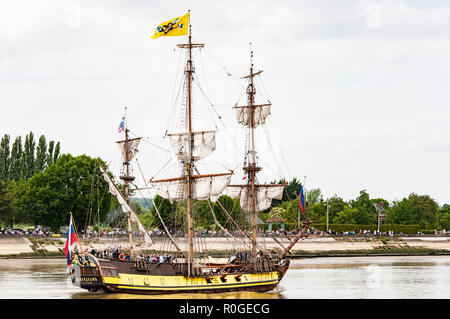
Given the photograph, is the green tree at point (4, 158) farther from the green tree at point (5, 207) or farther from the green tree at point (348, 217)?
the green tree at point (348, 217)

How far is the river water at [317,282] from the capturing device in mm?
68250

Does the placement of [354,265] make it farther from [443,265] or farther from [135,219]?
[135,219]

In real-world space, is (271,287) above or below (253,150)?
below

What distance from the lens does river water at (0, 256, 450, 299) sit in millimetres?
68250

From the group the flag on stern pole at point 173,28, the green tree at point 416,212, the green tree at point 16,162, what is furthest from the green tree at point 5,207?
the green tree at point 416,212

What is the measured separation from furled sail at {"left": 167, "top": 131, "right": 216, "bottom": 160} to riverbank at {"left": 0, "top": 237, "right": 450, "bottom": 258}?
3259 cm

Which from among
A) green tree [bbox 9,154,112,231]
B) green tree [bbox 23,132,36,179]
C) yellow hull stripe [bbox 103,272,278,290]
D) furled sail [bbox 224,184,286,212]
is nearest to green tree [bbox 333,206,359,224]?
green tree [bbox 9,154,112,231]

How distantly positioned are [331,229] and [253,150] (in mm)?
77461

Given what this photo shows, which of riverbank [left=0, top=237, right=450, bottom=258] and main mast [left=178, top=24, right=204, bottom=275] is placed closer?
main mast [left=178, top=24, right=204, bottom=275]

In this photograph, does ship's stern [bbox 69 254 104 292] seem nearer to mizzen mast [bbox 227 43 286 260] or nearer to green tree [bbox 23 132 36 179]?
mizzen mast [bbox 227 43 286 260]

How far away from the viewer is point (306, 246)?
13475 cm

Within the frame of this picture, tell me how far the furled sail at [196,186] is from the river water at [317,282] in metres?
9.97

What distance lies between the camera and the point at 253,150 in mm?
81938
